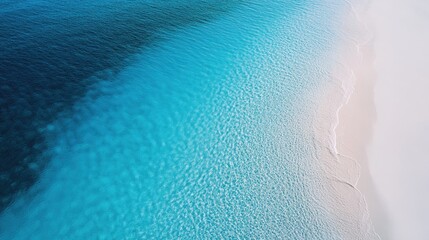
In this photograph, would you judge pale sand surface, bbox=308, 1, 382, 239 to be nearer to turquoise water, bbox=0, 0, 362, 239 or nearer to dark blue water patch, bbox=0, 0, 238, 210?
turquoise water, bbox=0, 0, 362, 239

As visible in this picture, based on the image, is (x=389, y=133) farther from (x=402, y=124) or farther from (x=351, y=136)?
(x=351, y=136)

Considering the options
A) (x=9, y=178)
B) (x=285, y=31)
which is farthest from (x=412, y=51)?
(x=9, y=178)

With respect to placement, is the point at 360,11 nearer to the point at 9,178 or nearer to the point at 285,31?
the point at 285,31

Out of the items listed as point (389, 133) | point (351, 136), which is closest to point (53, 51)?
point (351, 136)

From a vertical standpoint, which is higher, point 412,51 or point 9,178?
point 412,51

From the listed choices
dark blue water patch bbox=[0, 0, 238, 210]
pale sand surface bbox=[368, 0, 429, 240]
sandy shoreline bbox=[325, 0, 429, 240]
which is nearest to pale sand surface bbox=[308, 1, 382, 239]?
sandy shoreline bbox=[325, 0, 429, 240]
